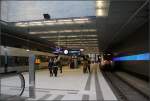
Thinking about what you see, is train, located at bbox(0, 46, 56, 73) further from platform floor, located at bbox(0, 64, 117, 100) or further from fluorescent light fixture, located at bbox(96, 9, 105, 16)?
fluorescent light fixture, located at bbox(96, 9, 105, 16)

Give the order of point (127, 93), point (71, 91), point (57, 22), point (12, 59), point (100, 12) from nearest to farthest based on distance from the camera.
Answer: point (71, 91), point (127, 93), point (100, 12), point (57, 22), point (12, 59)

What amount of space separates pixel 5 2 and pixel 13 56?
456 inches

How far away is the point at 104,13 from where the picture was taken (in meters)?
15.2

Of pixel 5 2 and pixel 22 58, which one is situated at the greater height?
pixel 5 2

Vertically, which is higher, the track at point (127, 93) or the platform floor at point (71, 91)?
the platform floor at point (71, 91)

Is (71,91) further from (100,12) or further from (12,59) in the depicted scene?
(12,59)

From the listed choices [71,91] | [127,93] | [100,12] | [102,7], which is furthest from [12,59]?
[71,91]

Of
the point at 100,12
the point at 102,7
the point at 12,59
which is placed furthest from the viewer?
the point at 12,59

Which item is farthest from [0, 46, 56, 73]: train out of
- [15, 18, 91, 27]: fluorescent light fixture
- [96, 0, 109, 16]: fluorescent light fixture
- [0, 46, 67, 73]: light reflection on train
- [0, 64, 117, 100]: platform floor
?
[96, 0, 109, 16]: fluorescent light fixture

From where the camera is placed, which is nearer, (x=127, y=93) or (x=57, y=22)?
(x=127, y=93)

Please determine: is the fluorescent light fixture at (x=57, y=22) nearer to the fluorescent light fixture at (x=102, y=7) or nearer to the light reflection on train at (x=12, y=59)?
the light reflection on train at (x=12, y=59)

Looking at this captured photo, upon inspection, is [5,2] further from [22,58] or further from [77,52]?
[77,52]

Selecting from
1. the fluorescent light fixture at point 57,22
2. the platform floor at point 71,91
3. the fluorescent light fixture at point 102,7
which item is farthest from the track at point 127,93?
the fluorescent light fixture at point 57,22

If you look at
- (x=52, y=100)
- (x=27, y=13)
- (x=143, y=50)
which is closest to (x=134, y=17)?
(x=143, y=50)
